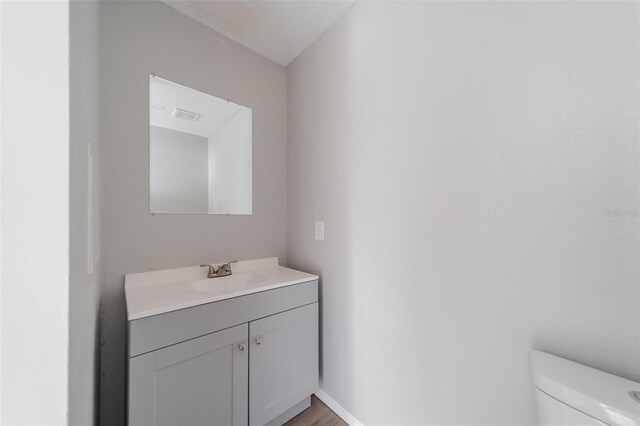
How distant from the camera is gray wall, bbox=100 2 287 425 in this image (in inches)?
46.4

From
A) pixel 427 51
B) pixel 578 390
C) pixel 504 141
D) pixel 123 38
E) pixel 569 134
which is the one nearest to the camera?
pixel 578 390

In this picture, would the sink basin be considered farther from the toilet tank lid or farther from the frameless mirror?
the toilet tank lid

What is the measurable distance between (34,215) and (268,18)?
1663 millimetres

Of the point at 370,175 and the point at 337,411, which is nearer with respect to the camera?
the point at 370,175

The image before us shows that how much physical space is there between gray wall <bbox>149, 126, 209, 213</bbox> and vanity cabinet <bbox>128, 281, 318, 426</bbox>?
689 mm

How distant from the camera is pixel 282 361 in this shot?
1282 mm

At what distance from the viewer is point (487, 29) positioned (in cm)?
84

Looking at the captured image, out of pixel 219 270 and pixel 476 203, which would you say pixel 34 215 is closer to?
pixel 476 203

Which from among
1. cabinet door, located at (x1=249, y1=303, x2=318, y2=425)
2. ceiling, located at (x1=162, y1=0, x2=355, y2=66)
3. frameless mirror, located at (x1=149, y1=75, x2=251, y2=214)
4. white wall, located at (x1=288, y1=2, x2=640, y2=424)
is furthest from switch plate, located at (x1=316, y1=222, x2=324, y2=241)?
ceiling, located at (x1=162, y1=0, x2=355, y2=66)

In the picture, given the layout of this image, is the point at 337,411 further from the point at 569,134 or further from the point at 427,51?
the point at 427,51

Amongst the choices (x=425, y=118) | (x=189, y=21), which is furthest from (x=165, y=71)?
(x=425, y=118)

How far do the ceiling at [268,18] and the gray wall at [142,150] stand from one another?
0.25ft

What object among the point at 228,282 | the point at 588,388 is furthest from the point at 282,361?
the point at 588,388

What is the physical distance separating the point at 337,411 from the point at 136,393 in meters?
1.09
